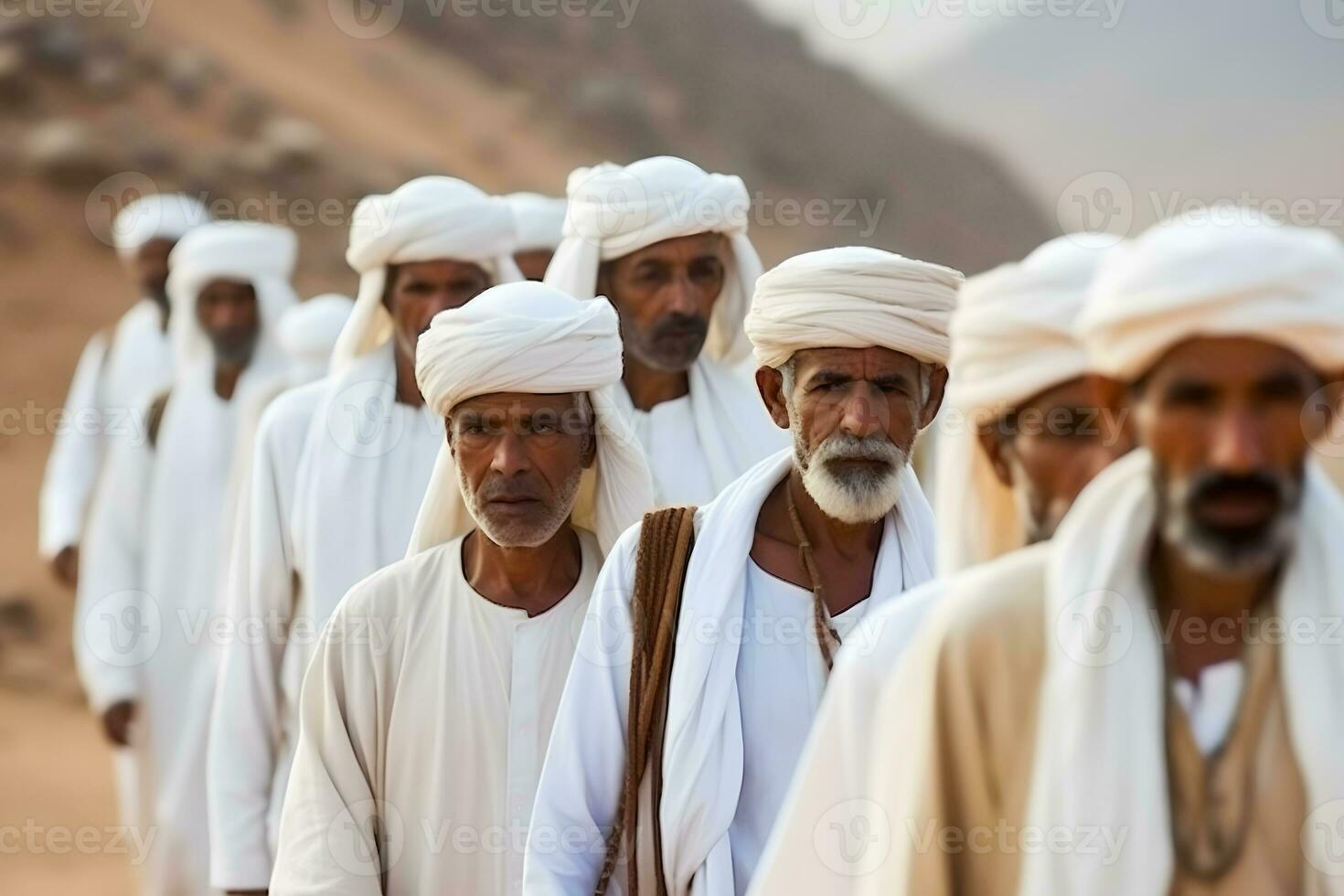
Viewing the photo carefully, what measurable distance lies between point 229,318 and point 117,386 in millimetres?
1620

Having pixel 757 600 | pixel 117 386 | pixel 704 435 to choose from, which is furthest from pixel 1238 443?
pixel 117 386

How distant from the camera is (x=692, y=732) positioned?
458 cm

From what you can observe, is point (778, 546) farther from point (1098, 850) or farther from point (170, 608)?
point (170, 608)

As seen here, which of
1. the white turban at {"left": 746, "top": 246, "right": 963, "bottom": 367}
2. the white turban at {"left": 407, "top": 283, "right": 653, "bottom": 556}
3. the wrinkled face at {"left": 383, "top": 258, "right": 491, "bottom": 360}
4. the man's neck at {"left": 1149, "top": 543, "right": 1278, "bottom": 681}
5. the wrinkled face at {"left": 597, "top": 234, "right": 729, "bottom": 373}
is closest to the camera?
the man's neck at {"left": 1149, "top": 543, "right": 1278, "bottom": 681}

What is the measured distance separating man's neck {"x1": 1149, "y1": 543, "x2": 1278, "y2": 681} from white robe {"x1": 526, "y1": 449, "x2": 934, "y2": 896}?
5.02 feet

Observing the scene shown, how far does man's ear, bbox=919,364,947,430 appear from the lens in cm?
519

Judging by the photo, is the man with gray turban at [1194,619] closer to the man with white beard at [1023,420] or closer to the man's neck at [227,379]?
the man with white beard at [1023,420]

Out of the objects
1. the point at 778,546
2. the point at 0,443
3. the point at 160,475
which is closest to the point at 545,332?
the point at 778,546

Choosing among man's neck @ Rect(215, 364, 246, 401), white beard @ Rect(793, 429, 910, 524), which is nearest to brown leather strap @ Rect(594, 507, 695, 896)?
white beard @ Rect(793, 429, 910, 524)

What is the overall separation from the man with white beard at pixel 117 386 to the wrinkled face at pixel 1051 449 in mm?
6412

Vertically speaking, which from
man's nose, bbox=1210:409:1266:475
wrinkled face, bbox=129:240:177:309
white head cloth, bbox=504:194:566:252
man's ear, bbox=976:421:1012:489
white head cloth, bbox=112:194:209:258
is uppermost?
white head cloth, bbox=112:194:209:258

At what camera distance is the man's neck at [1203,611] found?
3154 mm

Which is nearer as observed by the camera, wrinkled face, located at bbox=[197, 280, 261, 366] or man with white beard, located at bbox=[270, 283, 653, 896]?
man with white beard, located at bbox=[270, 283, 653, 896]

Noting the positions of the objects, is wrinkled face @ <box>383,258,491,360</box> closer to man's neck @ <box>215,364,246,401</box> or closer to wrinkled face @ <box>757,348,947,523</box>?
man's neck @ <box>215,364,246,401</box>
